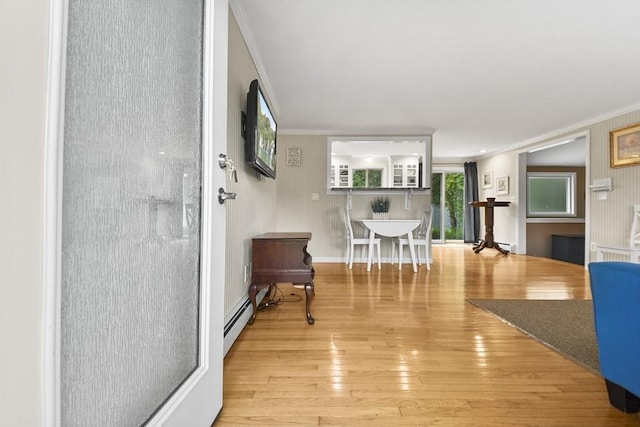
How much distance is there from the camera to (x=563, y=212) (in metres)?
6.84

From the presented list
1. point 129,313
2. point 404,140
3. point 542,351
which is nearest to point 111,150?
point 129,313

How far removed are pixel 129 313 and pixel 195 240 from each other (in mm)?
325

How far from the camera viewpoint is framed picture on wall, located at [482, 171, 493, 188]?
7.02 meters

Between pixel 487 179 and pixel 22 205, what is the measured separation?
8.09m

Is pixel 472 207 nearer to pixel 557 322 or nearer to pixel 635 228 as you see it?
pixel 635 228

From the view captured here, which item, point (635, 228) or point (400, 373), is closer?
point (400, 373)

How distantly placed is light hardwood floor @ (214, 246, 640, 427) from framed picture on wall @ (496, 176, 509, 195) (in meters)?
4.99

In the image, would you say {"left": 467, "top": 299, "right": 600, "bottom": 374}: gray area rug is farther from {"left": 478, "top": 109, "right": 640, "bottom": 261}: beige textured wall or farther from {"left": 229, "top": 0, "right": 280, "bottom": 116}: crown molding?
{"left": 229, "top": 0, "right": 280, "bottom": 116}: crown molding

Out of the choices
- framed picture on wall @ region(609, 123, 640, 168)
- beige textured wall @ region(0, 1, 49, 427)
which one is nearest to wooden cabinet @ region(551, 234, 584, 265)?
framed picture on wall @ region(609, 123, 640, 168)

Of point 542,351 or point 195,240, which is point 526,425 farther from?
point 195,240

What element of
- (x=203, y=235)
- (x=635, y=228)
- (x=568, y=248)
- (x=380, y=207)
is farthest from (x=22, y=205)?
(x=568, y=248)

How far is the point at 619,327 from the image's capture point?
1.05 meters

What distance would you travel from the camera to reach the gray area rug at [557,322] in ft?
5.37

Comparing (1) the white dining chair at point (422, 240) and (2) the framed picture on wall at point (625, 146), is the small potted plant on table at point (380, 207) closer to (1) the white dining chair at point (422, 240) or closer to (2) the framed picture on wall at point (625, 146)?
(1) the white dining chair at point (422, 240)
